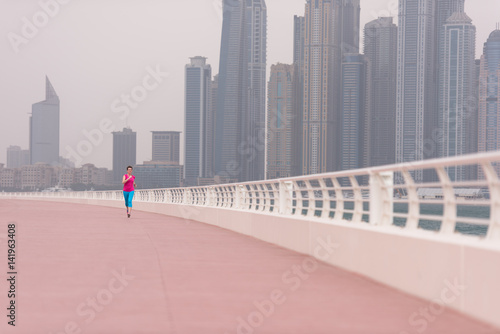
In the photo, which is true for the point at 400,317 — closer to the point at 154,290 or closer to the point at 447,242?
the point at 447,242

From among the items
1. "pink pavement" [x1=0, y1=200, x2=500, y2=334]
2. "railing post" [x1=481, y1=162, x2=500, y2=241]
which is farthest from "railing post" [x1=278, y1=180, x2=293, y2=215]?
"railing post" [x1=481, y1=162, x2=500, y2=241]

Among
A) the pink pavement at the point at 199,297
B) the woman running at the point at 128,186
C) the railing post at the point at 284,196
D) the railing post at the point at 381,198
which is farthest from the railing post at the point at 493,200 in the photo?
the woman running at the point at 128,186

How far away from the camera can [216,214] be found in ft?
94.0

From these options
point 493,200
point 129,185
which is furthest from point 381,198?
point 129,185

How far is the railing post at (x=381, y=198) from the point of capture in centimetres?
1194

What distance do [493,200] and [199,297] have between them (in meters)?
3.11

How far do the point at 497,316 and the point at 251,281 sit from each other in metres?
3.94

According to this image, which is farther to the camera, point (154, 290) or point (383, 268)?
point (383, 268)

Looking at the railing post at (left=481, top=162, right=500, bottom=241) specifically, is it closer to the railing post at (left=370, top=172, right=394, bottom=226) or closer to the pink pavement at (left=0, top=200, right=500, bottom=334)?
the pink pavement at (left=0, top=200, right=500, bottom=334)

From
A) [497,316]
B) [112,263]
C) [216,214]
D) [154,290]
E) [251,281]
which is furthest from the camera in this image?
[216,214]

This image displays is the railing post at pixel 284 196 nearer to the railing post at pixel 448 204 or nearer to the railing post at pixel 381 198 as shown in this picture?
the railing post at pixel 381 198

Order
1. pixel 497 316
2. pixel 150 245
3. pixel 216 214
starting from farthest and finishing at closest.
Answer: pixel 216 214
pixel 150 245
pixel 497 316

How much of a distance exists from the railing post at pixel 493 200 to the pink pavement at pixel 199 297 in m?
0.85

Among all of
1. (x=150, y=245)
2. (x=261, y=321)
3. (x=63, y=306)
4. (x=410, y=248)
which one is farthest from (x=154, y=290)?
(x=150, y=245)
